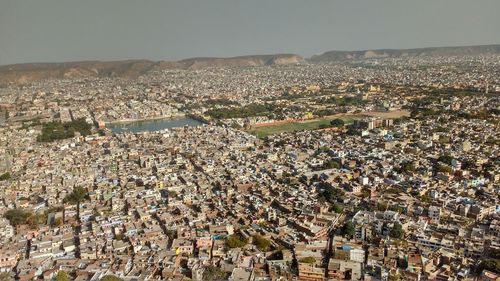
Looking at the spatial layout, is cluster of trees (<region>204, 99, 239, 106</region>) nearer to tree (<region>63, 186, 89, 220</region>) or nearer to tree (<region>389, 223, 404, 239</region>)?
tree (<region>63, 186, 89, 220</region>)

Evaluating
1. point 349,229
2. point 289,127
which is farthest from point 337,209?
point 289,127

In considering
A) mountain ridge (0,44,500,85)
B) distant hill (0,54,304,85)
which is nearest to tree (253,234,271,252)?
distant hill (0,54,304,85)

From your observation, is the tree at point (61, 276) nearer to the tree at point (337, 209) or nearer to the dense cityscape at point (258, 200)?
the dense cityscape at point (258, 200)

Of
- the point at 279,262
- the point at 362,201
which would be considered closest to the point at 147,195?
the point at 279,262

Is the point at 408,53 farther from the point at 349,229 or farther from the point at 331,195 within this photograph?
the point at 349,229

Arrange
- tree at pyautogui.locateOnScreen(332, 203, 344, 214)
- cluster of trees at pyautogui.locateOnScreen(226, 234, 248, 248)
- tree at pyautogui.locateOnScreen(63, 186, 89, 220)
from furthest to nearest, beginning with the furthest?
tree at pyautogui.locateOnScreen(63, 186, 89, 220)
tree at pyautogui.locateOnScreen(332, 203, 344, 214)
cluster of trees at pyautogui.locateOnScreen(226, 234, 248, 248)

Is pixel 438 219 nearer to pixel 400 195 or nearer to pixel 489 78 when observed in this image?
pixel 400 195
